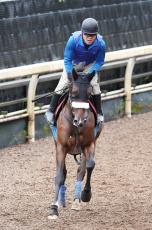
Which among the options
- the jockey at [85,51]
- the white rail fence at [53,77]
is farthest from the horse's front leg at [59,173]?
the white rail fence at [53,77]

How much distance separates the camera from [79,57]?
30.0ft

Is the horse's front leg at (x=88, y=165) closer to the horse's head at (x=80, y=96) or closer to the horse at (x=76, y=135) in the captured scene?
the horse at (x=76, y=135)

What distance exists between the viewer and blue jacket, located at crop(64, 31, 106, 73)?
29.6 ft

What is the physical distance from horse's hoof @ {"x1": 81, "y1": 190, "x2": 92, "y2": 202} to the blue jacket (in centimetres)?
137

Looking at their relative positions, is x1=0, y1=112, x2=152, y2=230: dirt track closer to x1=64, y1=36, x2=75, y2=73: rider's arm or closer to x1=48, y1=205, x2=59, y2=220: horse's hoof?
x1=48, y1=205, x2=59, y2=220: horse's hoof

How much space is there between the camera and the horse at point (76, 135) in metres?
8.69

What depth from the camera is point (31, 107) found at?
12734 mm

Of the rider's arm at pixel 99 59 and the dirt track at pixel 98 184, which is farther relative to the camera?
the rider's arm at pixel 99 59

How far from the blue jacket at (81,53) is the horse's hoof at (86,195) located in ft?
4.49

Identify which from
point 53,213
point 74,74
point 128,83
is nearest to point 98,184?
point 53,213

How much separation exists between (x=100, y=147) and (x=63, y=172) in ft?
11.7

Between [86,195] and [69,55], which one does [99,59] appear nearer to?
[69,55]

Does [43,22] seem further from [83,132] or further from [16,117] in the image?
[83,132]

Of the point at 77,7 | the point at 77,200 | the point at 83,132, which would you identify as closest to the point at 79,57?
the point at 83,132
